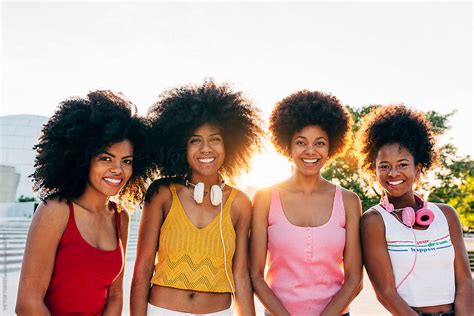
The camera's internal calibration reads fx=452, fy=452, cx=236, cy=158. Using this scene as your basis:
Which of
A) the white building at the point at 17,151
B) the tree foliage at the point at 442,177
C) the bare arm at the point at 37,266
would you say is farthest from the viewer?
the white building at the point at 17,151

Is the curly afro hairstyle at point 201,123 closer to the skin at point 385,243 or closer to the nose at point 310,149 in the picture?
the nose at point 310,149

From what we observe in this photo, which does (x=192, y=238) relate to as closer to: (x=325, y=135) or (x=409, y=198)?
(x=325, y=135)

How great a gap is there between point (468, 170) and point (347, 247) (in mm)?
26720

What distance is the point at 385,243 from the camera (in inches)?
Answer: 135

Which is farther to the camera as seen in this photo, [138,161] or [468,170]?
[468,170]

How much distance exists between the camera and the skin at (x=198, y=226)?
3244 millimetres

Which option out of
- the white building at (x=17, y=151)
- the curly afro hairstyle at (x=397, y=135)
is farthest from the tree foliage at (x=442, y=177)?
the white building at (x=17, y=151)

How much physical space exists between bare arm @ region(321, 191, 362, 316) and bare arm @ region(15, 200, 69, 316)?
1.92m

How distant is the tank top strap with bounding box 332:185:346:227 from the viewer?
3506 mm

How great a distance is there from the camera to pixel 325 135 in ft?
12.2

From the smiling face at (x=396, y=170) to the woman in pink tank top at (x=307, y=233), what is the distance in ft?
0.93

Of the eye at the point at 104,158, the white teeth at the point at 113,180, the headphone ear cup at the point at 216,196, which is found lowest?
the headphone ear cup at the point at 216,196

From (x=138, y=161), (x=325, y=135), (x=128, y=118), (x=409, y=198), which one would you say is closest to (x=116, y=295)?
(x=138, y=161)

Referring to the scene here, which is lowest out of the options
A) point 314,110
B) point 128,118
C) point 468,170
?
point 128,118
